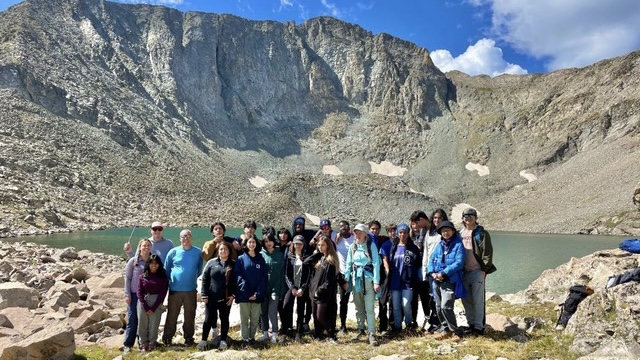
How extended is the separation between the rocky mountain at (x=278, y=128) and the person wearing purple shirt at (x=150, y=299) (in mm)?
47664

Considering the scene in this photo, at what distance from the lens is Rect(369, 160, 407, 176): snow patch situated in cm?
13812

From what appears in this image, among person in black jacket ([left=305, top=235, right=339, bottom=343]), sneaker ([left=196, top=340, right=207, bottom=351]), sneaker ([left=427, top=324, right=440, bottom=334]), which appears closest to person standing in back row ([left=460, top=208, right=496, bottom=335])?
sneaker ([left=427, top=324, right=440, bottom=334])

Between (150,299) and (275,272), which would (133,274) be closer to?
(150,299)

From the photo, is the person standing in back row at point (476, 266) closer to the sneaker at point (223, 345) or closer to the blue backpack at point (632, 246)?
the blue backpack at point (632, 246)

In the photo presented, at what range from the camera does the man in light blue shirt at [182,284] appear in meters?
10.0

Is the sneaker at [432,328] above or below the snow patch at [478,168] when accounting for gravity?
below

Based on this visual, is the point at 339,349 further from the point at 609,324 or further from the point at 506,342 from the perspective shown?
the point at 609,324

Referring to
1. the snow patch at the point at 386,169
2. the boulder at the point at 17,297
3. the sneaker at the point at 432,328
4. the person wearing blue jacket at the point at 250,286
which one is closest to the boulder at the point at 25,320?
the boulder at the point at 17,297

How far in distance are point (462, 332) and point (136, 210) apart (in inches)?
3066

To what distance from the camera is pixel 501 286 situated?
2495 centimetres

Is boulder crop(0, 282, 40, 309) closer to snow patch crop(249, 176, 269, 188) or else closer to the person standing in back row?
the person standing in back row

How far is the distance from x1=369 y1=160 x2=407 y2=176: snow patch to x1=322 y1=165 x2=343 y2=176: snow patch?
1104 centimetres

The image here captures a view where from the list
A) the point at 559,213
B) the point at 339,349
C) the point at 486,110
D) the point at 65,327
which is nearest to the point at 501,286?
the point at 339,349

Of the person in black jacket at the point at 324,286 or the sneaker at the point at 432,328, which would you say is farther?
the sneaker at the point at 432,328
